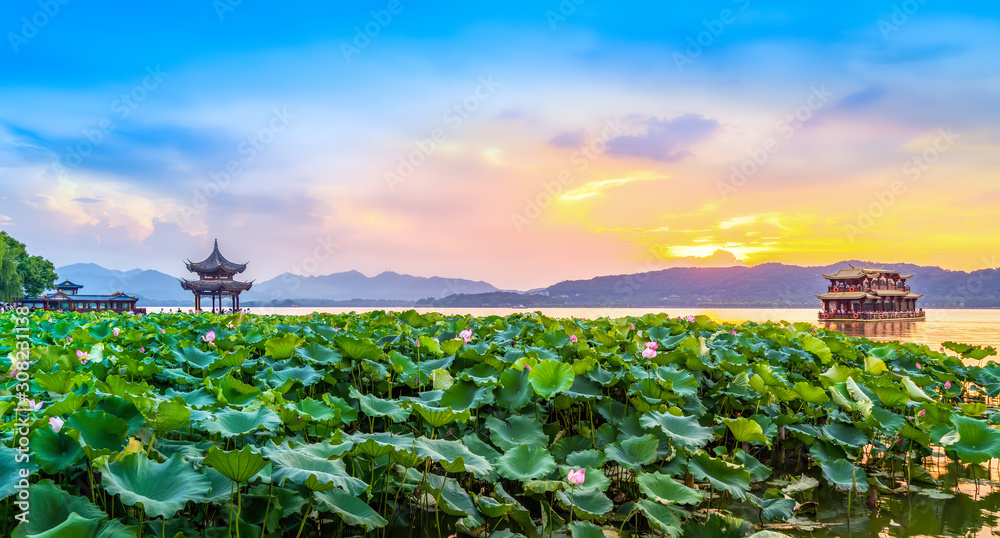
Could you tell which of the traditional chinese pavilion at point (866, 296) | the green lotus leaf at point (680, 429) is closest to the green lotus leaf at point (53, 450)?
the green lotus leaf at point (680, 429)

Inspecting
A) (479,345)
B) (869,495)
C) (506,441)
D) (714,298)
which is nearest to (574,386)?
(506,441)

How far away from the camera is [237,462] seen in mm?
1728

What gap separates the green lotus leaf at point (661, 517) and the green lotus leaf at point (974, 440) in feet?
7.57

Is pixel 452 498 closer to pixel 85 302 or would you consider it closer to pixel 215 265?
pixel 215 265

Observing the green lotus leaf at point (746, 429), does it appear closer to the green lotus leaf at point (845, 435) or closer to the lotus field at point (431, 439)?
the lotus field at point (431, 439)

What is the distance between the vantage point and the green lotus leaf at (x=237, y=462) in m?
1.68

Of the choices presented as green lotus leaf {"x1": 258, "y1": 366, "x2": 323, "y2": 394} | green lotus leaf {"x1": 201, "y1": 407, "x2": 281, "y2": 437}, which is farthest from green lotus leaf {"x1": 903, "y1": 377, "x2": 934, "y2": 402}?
green lotus leaf {"x1": 201, "y1": 407, "x2": 281, "y2": 437}

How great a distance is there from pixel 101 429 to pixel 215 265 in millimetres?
47593

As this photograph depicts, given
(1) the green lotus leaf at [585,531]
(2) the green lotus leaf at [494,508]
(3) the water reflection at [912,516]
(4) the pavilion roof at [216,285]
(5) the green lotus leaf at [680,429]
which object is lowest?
(3) the water reflection at [912,516]

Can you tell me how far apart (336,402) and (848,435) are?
3525mm

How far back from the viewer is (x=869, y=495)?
3.81m

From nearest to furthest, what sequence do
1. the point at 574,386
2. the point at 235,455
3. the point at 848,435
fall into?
1. the point at 235,455
2. the point at 574,386
3. the point at 848,435

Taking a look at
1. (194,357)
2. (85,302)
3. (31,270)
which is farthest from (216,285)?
(194,357)

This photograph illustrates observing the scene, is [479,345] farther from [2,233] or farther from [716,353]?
[2,233]
